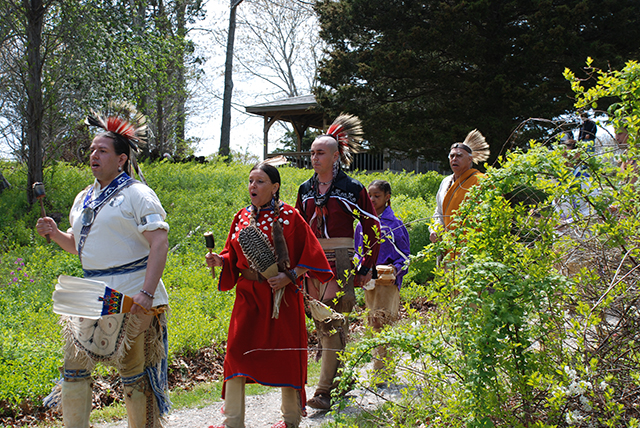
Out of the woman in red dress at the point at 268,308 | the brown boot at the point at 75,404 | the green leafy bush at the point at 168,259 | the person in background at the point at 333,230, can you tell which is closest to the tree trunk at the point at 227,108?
the green leafy bush at the point at 168,259

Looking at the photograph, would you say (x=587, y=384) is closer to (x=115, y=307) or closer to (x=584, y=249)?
(x=584, y=249)

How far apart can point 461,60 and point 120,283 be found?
11.3 meters

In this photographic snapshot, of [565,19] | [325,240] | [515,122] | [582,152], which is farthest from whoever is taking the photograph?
[515,122]

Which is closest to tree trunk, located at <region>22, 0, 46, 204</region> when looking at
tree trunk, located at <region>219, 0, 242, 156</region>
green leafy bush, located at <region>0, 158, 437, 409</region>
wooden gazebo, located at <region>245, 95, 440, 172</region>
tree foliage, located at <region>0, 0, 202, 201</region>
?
tree foliage, located at <region>0, 0, 202, 201</region>

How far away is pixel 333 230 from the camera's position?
14.5ft

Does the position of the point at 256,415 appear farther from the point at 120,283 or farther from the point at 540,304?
the point at 540,304

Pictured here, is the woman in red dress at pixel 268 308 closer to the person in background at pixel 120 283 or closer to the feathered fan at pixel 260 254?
the feathered fan at pixel 260 254

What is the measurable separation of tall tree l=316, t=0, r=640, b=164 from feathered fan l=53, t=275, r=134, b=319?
400 inches

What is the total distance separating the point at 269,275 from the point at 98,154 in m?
1.36

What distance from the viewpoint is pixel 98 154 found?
3.34 m

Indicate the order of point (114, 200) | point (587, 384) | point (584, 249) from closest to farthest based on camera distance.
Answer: point (587, 384) < point (584, 249) < point (114, 200)

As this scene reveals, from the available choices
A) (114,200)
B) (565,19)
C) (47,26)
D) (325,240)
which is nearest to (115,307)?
(114,200)

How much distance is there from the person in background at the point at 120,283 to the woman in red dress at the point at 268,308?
48 centimetres

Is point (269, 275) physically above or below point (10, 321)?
above
